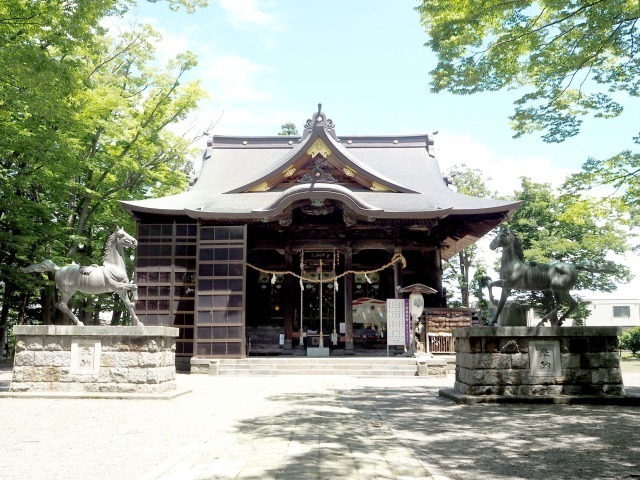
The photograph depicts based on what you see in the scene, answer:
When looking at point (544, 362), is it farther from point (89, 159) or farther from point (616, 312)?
point (616, 312)

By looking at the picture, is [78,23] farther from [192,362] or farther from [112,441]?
[192,362]

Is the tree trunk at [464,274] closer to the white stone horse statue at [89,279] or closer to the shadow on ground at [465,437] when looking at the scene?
the shadow on ground at [465,437]

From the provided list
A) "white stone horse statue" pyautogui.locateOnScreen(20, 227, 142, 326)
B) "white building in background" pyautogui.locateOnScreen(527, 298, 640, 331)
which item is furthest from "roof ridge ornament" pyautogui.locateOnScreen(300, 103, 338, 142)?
"white building in background" pyautogui.locateOnScreen(527, 298, 640, 331)

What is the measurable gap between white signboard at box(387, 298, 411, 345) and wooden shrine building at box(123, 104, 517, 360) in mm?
653

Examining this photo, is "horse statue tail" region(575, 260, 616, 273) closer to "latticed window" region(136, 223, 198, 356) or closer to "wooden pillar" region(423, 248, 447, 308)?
"wooden pillar" region(423, 248, 447, 308)

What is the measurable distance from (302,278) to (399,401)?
859 centimetres

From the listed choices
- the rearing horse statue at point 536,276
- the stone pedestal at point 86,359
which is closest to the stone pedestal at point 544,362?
the rearing horse statue at point 536,276

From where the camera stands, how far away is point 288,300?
713 inches

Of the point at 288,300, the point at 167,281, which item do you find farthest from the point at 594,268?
the point at 167,281

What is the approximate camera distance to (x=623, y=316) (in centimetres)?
4303

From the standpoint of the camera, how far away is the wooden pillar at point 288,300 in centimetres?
1789

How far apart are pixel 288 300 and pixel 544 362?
1075 cm

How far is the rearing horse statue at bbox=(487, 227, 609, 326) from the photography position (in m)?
→ 9.03

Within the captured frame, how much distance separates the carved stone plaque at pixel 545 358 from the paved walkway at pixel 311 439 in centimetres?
61
